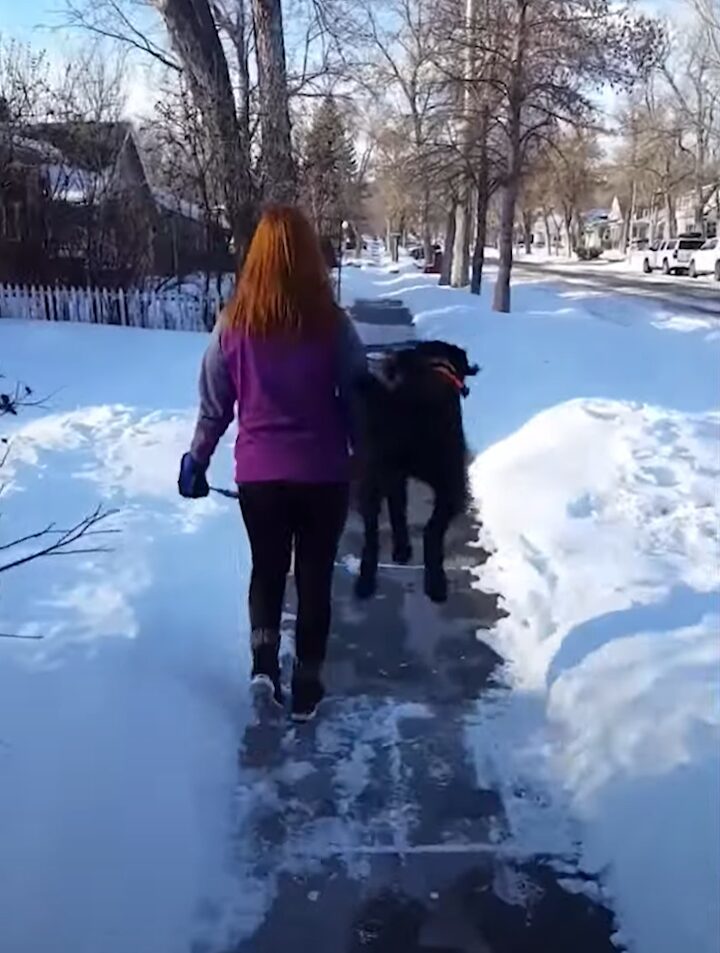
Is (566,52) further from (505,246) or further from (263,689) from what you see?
(263,689)

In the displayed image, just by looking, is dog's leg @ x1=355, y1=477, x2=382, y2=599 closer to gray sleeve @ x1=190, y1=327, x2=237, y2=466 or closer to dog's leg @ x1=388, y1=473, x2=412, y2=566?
dog's leg @ x1=388, y1=473, x2=412, y2=566

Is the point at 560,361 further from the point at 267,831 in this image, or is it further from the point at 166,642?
the point at 267,831

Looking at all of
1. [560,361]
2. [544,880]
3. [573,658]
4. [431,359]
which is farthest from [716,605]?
[560,361]

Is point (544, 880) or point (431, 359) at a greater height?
point (431, 359)

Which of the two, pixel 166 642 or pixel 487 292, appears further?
pixel 487 292

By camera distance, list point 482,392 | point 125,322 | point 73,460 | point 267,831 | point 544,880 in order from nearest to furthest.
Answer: point 544,880
point 267,831
point 73,460
point 482,392
point 125,322

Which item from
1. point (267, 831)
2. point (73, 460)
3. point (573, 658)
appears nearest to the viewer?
point (267, 831)

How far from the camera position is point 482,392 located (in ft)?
37.4

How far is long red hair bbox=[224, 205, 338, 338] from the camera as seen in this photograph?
343 cm

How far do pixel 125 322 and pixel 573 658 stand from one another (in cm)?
1708

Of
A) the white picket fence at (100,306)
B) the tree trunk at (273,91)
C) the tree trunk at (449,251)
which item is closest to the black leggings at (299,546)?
the tree trunk at (273,91)

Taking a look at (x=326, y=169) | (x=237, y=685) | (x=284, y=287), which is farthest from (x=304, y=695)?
(x=326, y=169)

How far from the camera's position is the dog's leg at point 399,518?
15.7ft

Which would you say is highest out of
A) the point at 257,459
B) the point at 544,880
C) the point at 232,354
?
the point at 232,354
